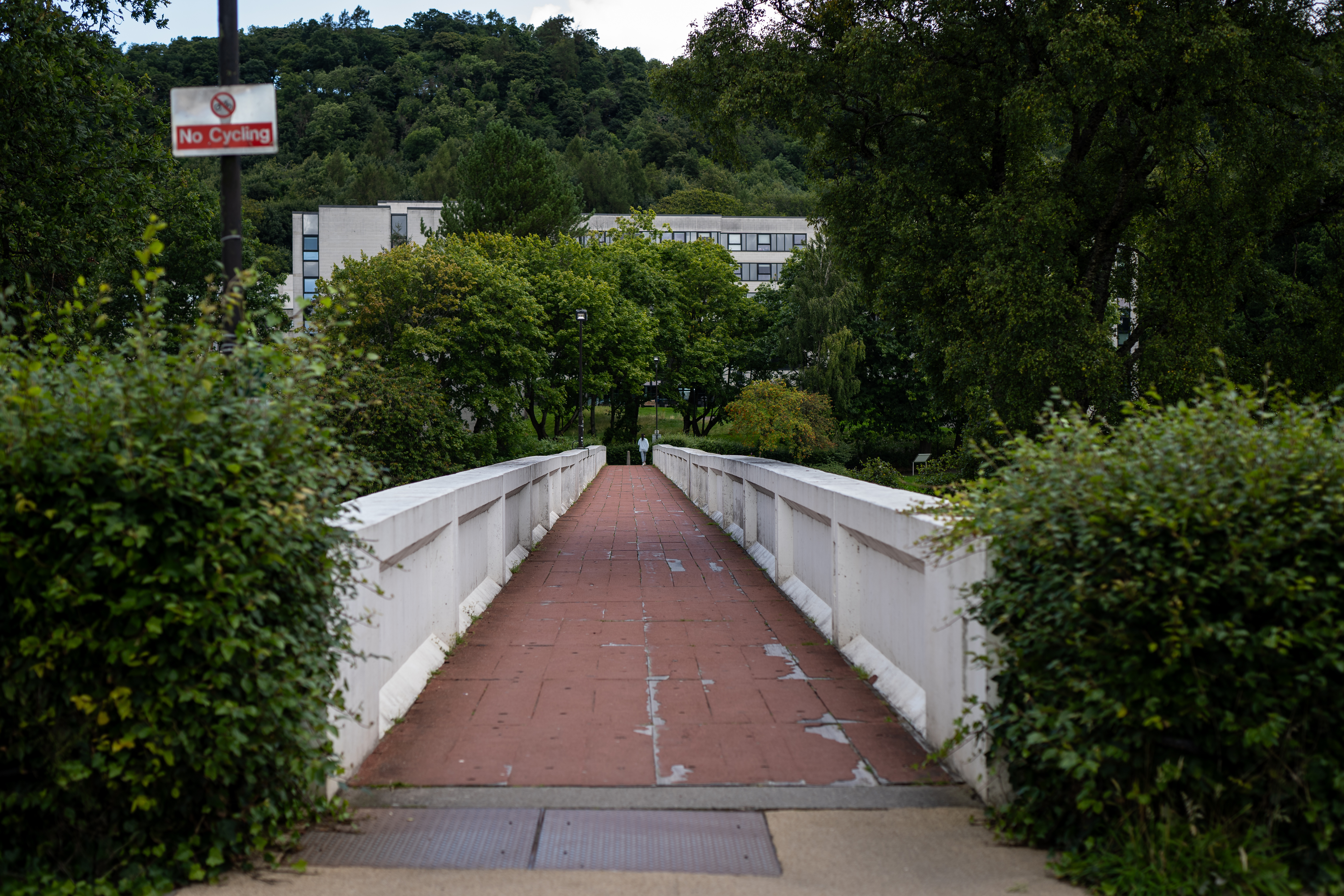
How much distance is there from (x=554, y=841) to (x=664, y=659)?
2.84 meters

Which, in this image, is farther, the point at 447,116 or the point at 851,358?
the point at 447,116

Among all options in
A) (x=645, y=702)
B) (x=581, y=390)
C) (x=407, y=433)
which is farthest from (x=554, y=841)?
(x=581, y=390)

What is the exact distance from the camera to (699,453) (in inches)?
857

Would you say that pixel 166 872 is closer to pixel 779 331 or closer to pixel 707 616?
pixel 707 616

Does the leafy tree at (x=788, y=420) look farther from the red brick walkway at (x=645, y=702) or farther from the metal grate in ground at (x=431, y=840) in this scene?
the metal grate in ground at (x=431, y=840)

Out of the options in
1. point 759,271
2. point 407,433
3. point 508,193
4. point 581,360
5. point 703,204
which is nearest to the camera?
point 407,433

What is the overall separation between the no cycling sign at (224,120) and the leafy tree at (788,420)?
147 ft

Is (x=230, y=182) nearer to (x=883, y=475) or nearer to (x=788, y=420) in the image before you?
(x=883, y=475)

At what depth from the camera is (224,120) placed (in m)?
6.05

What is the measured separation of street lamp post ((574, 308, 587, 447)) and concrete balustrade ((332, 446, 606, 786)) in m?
31.1

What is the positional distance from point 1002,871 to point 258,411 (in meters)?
3.20

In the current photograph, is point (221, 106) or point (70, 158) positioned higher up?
point (70, 158)

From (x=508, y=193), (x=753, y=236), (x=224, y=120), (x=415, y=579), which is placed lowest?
(x=415, y=579)

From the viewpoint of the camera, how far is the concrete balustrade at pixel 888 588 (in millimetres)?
4391
